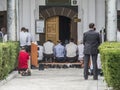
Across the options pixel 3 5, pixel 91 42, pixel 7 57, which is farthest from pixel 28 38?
pixel 91 42

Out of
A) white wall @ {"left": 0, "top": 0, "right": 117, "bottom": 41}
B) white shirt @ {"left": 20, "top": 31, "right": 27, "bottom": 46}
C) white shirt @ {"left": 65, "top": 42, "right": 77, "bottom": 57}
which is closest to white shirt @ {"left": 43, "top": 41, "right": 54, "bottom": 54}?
white shirt @ {"left": 65, "top": 42, "right": 77, "bottom": 57}

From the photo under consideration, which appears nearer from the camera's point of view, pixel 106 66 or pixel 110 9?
pixel 106 66

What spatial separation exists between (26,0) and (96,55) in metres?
11.1

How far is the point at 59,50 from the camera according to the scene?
26797 millimetres

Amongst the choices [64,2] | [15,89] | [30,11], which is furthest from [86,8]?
[15,89]

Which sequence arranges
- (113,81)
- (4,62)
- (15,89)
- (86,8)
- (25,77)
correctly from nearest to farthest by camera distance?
(113,81), (15,89), (4,62), (25,77), (86,8)

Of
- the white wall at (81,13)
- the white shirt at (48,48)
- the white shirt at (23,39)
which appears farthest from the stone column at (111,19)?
the white wall at (81,13)

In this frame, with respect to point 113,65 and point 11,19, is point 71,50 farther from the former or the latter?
point 113,65

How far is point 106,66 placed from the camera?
47.7 ft

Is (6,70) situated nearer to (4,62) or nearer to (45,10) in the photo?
(4,62)

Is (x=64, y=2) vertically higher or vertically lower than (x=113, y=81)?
higher

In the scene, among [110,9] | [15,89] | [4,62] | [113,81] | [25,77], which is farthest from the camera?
[110,9]

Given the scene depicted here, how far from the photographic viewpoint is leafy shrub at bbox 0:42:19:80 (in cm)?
1811

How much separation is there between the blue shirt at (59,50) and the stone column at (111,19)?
4805 millimetres
